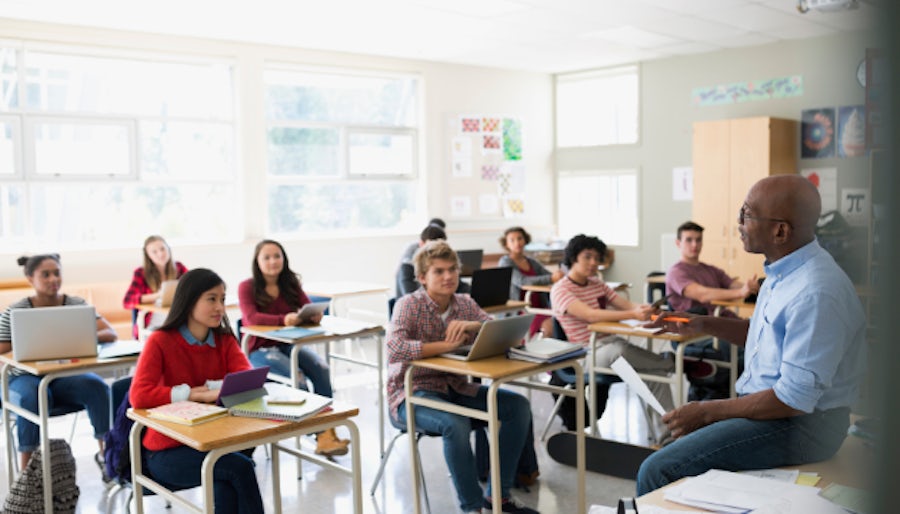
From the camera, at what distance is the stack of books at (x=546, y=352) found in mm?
3339

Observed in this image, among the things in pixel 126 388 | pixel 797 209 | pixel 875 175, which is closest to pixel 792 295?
pixel 797 209

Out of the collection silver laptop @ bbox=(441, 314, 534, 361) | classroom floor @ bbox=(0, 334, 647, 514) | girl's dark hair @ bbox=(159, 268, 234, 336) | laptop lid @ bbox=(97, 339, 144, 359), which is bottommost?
classroom floor @ bbox=(0, 334, 647, 514)

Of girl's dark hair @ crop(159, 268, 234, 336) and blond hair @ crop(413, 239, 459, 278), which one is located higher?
blond hair @ crop(413, 239, 459, 278)

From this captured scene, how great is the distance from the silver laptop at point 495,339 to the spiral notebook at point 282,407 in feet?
2.57

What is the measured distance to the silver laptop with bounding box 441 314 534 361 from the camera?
10.9 feet

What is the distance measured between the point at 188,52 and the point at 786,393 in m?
6.60

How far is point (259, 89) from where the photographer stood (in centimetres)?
795

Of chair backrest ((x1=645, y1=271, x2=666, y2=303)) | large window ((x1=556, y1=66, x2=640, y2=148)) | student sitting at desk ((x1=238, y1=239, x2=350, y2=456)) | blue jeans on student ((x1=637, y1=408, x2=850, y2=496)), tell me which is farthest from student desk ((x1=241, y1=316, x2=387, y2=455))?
large window ((x1=556, y1=66, x2=640, y2=148))

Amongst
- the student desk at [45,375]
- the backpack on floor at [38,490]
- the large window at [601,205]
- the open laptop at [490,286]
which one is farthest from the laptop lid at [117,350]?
the large window at [601,205]

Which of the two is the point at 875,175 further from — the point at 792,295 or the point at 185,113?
the point at 185,113

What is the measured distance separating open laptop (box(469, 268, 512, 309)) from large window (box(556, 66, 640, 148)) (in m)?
4.70

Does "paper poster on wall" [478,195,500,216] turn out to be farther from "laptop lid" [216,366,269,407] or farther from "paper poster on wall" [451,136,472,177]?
"laptop lid" [216,366,269,407]

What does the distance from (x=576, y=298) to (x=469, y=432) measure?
1.42 metres

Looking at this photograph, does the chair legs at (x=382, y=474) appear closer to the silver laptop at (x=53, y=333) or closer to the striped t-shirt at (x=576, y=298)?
the striped t-shirt at (x=576, y=298)
